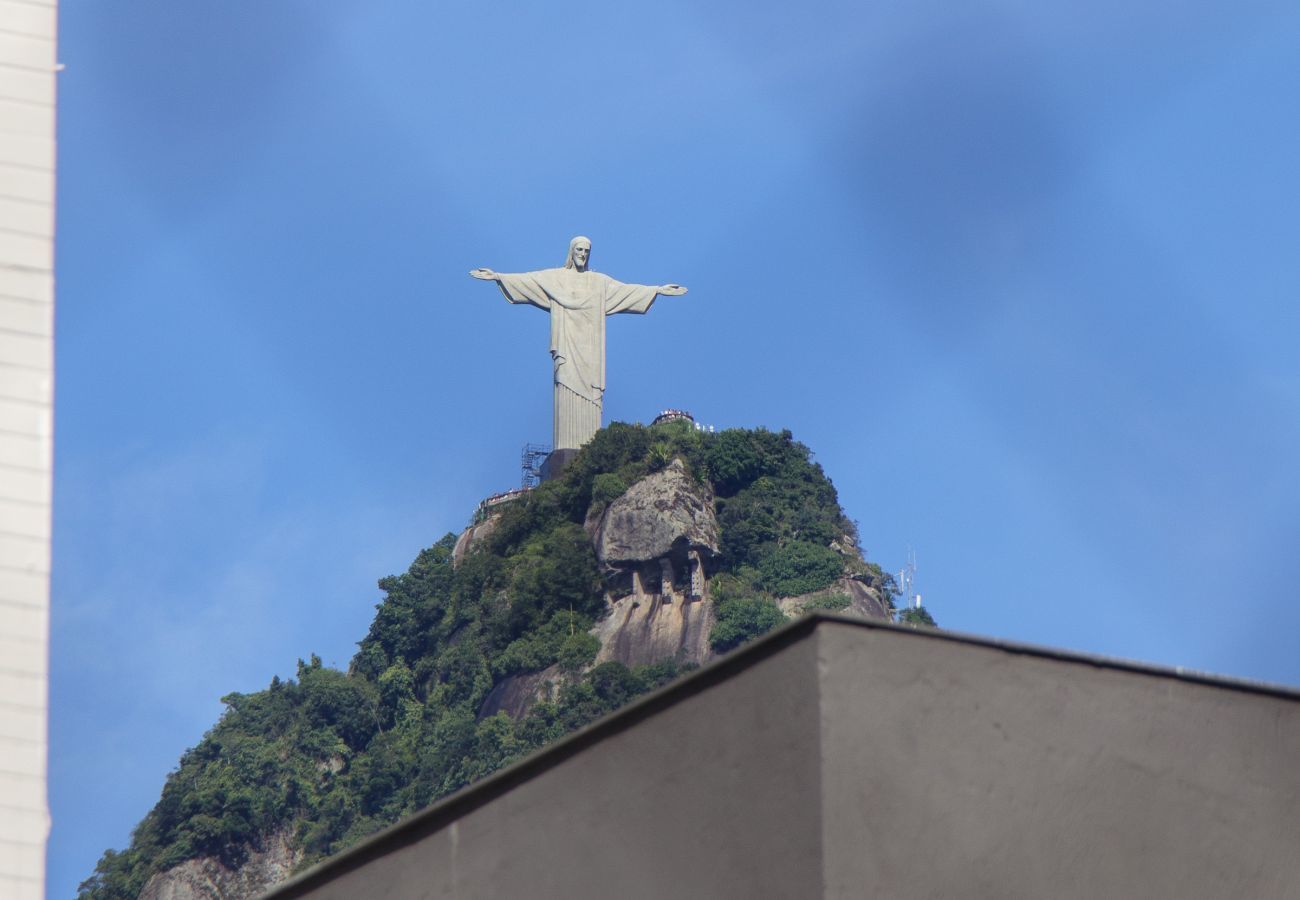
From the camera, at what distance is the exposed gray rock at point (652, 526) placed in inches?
2093

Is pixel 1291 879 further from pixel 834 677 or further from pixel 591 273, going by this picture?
pixel 591 273

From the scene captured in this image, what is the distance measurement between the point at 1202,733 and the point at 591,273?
48.8 meters

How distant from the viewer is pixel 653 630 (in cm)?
5266

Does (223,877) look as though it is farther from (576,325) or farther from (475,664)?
(576,325)

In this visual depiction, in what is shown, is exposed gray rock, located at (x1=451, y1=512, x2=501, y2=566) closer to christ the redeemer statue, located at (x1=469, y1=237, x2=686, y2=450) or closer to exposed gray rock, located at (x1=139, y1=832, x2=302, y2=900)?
christ the redeemer statue, located at (x1=469, y1=237, x2=686, y2=450)

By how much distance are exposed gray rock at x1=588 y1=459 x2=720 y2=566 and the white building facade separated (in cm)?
4518

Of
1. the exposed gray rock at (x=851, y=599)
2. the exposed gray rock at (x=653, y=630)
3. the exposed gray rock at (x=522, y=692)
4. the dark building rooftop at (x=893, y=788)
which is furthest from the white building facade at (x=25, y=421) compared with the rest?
the exposed gray rock at (x=851, y=599)

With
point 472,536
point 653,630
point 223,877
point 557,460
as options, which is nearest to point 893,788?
point 653,630

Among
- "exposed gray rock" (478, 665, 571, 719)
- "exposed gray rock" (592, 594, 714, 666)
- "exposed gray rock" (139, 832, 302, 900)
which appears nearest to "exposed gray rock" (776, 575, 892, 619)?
"exposed gray rock" (592, 594, 714, 666)

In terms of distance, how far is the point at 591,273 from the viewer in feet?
183

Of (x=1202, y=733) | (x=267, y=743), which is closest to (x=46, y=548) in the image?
(x=1202, y=733)

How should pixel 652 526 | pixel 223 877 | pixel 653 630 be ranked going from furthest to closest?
pixel 652 526 < pixel 653 630 < pixel 223 877

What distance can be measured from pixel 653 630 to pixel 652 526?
2448 millimetres

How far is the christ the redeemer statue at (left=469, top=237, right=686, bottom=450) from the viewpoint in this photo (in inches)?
2115
